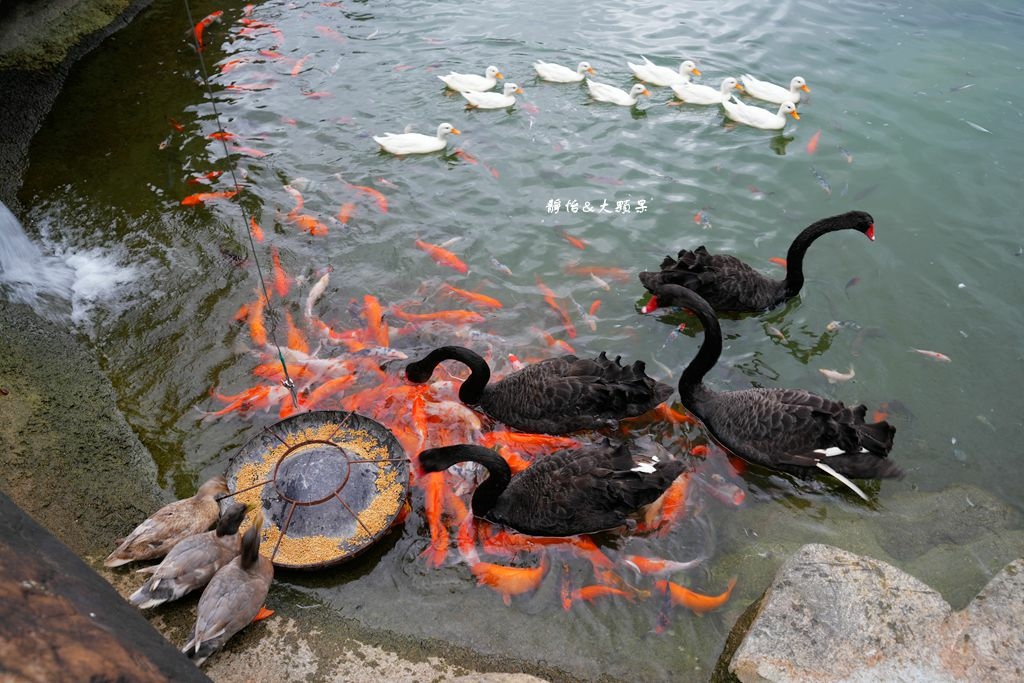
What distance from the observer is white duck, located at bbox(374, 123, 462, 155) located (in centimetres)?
790

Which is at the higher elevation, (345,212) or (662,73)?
(662,73)

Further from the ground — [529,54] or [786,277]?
[529,54]

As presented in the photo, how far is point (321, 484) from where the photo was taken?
14.0ft

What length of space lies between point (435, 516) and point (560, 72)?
689 centimetres

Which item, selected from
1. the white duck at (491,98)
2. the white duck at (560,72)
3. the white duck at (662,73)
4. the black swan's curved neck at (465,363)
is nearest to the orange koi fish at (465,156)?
the white duck at (491,98)

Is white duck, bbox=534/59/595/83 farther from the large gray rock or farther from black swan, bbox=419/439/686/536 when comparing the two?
the large gray rock

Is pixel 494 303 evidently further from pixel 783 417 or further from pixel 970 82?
pixel 970 82

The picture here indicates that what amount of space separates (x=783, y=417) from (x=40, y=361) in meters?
5.73

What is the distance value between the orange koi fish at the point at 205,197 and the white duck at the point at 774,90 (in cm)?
676

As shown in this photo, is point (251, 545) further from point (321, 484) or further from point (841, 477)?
point (841, 477)

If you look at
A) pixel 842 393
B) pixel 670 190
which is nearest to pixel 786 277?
pixel 842 393

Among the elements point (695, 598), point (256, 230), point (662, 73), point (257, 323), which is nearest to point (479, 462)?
point (695, 598)

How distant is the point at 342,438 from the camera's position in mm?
4633

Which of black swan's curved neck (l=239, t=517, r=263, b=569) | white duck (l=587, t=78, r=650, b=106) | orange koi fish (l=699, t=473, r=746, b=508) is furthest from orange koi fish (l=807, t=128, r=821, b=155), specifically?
black swan's curved neck (l=239, t=517, r=263, b=569)
